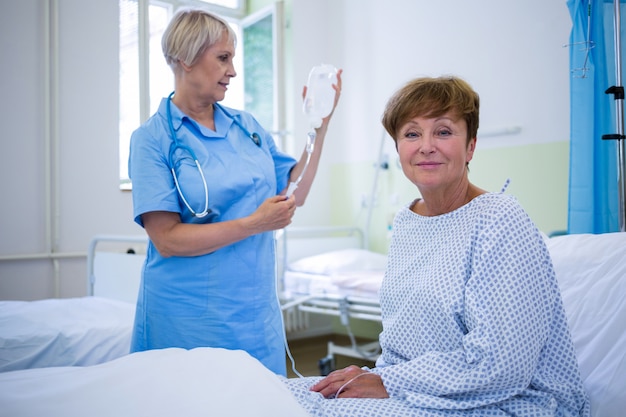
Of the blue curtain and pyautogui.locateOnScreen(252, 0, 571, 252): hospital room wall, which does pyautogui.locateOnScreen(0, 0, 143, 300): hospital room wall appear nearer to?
pyautogui.locateOnScreen(252, 0, 571, 252): hospital room wall

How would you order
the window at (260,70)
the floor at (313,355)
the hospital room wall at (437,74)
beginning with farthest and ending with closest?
the window at (260,70) → the floor at (313,355) → the hospital room wall at (437,74)

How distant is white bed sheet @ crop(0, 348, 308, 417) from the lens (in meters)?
0.82

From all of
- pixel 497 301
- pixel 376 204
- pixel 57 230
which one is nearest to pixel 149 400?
pixel 497 301

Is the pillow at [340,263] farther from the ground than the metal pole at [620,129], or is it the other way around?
the metal pole at [620,129]

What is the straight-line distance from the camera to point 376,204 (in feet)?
13.5

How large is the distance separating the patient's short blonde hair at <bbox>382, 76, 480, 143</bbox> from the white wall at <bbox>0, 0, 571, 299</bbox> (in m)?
2.04

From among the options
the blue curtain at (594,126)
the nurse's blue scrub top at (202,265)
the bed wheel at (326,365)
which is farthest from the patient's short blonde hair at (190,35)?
the bed wheel at (326,365)

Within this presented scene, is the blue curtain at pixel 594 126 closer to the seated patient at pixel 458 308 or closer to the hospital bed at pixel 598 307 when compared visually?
the hospital bed at pixel 598 307

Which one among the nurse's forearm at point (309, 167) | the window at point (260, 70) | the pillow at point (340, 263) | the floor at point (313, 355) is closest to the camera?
the nurse's forearm at point (309, 167)

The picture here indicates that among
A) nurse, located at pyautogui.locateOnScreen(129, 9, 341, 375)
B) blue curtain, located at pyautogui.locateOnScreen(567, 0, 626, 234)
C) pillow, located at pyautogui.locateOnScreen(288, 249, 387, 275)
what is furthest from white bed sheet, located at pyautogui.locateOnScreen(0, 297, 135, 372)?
blue curtain, located at pyautogui.locateOnScreen(567, 0, 626, 234)

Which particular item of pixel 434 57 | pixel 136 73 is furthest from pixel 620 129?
pixel 136 73

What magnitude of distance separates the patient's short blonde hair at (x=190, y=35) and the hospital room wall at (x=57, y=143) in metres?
2.00

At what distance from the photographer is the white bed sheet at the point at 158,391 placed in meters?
0.82

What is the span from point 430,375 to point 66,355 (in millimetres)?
1536
